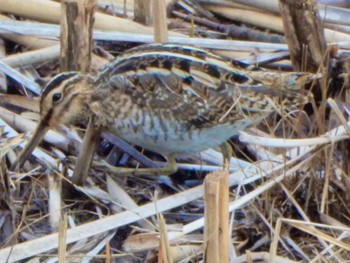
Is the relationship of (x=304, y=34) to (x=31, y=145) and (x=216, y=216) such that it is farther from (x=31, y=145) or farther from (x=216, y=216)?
(x=216, y=216)

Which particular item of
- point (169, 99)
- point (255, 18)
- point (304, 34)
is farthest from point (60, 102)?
point (255, 18)

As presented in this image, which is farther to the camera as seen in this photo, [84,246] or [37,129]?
[37,129]

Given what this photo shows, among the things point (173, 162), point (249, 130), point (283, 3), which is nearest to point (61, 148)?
point (173, 162)

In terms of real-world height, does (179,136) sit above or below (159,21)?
below

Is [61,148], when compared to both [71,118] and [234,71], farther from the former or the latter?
[234,71]

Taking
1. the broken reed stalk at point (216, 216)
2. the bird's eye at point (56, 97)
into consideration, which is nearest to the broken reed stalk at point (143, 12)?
the bird's eye at point (56, 97)

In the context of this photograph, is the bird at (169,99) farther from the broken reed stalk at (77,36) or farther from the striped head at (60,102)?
the broken reed stalk at (77,36)

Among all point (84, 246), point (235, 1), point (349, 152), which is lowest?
point (84, 246)

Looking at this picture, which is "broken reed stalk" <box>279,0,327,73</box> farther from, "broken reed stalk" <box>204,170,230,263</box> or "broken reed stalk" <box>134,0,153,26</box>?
"broken reed stalk" <box>204,170,230,263</box>
